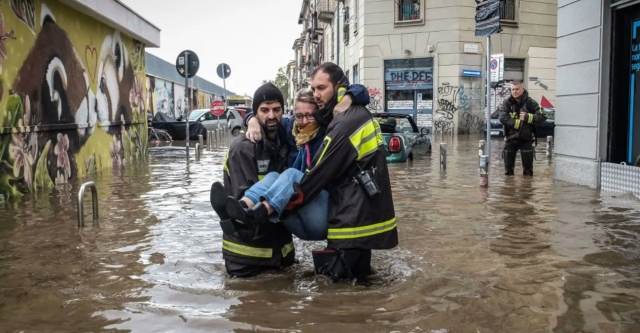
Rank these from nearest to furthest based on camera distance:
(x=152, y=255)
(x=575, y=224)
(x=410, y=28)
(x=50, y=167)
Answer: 1. (x=152, y=255)
2. (x=575, y=224)
3. (x=50, y=167)
4. (x=410, y=28)

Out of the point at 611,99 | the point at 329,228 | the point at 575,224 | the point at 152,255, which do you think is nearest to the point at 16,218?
the point at 152,255

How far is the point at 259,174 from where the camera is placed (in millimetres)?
4820

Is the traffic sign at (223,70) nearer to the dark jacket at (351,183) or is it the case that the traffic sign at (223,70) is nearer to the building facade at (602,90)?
the building facade at (602,90)

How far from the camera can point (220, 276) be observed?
509 centimetres

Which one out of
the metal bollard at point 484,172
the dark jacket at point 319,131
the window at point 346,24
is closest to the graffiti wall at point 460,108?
the window at point 346,24

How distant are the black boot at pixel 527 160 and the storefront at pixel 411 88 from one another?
1875 cm

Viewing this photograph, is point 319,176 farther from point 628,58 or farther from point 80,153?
point 80,153

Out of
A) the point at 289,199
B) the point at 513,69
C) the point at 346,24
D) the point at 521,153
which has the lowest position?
the point at 521,153

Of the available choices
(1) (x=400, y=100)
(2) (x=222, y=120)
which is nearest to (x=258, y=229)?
(1) (x=400, y=100)

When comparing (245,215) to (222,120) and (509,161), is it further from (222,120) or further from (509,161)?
(222,120)

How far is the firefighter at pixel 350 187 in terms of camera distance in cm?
442

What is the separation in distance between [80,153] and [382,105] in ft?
67.2

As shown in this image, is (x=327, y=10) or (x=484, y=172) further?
(x=327, y=10)

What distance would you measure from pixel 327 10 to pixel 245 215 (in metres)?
42.9
